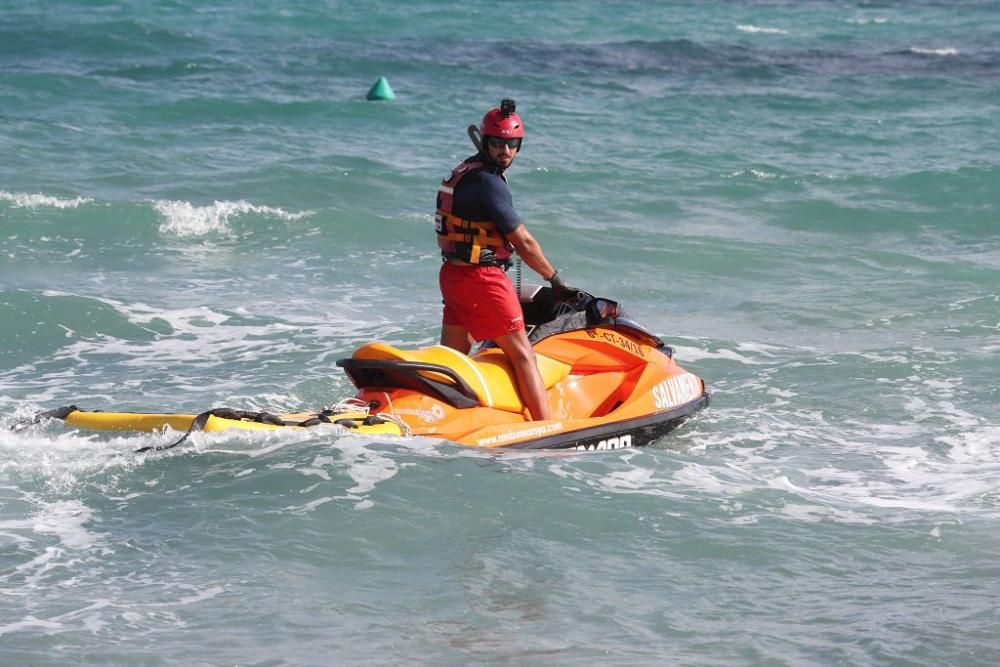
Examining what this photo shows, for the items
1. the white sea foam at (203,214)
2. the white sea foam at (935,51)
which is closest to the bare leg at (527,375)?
the white sea foam at (203,214)

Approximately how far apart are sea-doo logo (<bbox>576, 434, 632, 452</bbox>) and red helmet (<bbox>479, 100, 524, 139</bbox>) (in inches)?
65.2

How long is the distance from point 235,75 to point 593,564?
19.2 meters

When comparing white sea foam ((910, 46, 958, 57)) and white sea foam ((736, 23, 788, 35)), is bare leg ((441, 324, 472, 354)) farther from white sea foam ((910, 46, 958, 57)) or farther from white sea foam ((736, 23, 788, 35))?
white sea foam ((736, 23, 788, 35))

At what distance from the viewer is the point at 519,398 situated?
766cm

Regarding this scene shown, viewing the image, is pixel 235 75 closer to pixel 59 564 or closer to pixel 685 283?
pixel 685 283

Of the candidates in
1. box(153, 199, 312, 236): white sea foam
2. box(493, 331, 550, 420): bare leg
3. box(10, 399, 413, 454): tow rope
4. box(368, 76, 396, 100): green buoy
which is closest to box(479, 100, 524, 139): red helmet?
box(493, 331, 550, 420): bare leg

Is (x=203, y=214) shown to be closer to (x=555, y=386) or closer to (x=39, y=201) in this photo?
(x=39, y=201)

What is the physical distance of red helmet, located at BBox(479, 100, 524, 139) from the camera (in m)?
7.16

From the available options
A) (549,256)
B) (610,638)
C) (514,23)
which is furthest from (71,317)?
(514,23)

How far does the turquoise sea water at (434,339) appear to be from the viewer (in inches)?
221

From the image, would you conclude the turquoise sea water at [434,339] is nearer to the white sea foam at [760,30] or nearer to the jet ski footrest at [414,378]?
the jet ski footrest at [414,378]

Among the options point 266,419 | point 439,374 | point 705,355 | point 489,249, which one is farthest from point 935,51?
point 266,419

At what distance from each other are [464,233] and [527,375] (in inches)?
32.6

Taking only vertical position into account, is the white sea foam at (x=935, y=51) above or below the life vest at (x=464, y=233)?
above
